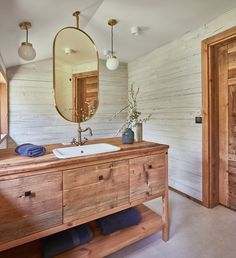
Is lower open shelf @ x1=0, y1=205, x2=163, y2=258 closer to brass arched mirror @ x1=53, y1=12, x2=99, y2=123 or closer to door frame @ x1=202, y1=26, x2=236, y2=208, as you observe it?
door frame @ x1=202, y1=26, x2=236, y2=208

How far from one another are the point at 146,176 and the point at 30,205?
3.03ft

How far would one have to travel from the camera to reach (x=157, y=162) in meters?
1.67

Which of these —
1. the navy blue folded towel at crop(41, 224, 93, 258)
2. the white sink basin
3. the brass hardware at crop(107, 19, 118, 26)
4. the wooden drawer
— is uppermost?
the brass hardware at crop(107, 19, 118, 26)

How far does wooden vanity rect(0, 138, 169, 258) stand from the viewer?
3.61 feet

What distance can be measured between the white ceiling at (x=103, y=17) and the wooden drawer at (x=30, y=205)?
131 centimetres

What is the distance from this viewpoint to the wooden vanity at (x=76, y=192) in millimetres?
1101

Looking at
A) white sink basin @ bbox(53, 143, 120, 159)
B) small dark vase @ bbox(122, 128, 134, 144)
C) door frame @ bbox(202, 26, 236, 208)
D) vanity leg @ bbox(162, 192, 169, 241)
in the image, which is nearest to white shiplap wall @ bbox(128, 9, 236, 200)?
door frame @ bbox(202, 26, 236, 208)

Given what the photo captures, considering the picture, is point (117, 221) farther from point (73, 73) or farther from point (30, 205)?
point (73, 73)

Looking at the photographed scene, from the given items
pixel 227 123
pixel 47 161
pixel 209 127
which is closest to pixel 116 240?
pixel 47 161

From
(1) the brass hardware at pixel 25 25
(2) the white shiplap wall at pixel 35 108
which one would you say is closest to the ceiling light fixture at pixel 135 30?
(1) the brass hardware at pixel 25 25

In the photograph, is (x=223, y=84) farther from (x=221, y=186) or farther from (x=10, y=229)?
(x=10, y=229)

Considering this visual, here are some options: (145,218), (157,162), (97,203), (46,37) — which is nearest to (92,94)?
(46,37)

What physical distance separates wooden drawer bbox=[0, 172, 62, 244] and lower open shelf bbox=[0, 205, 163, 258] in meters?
0.37

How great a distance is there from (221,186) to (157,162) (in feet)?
4.24
